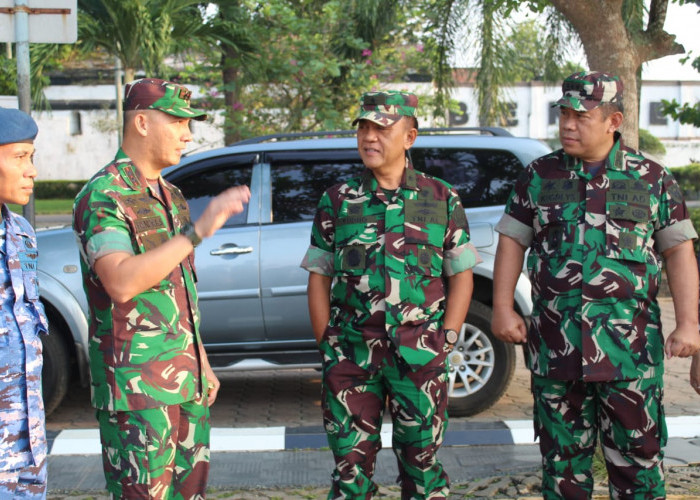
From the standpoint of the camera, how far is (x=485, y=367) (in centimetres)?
591

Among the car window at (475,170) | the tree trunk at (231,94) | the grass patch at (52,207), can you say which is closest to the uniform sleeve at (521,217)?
the car window at (475,170)

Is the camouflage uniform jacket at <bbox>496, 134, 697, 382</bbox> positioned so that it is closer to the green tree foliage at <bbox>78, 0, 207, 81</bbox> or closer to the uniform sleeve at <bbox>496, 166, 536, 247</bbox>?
the uniform sleeve at <bbox>496, 166, 536, 247</bbox>

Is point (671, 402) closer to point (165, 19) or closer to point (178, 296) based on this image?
point (178, 296)

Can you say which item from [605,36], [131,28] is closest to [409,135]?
[605,36]

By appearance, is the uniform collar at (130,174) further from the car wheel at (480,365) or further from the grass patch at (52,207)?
the grass patch at (52,207)

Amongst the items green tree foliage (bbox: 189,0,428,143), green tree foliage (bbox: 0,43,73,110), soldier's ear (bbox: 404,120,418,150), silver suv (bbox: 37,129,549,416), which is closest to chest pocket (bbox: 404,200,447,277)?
soldier's ear (bbox: 404,120,418,150)

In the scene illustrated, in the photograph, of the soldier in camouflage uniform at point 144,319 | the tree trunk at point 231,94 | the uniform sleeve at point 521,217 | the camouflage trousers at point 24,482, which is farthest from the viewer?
the tree trunk at point 231,94

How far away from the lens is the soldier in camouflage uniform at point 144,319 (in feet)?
9.36

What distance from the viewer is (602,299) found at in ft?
11.1

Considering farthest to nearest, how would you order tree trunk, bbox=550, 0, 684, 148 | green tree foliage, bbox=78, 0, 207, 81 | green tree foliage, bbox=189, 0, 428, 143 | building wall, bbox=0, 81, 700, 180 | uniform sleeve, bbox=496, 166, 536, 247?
building wall, bbox=0, 81, 700, 180 → green tree foliage, bbox=189, 0, 428, 143 → green tree foliage, bbox=78, 0, 207, 81 → tree trunk, bbox=550, 0, 684, 148 → uniform sleeve, bbox=496, 166, 536, 247

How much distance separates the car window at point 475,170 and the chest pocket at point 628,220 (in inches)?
100

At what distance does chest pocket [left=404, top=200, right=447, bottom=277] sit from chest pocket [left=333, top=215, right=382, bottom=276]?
0.12 metres

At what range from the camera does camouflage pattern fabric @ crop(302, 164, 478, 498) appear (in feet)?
10.9

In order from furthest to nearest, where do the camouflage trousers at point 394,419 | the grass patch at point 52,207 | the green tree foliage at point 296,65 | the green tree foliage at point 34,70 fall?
the grass patch at point 52,207 → the green tree foliage at point 296,65 → the green tree foliage at point 34,70 → the camouflage trousers at point 394,419
